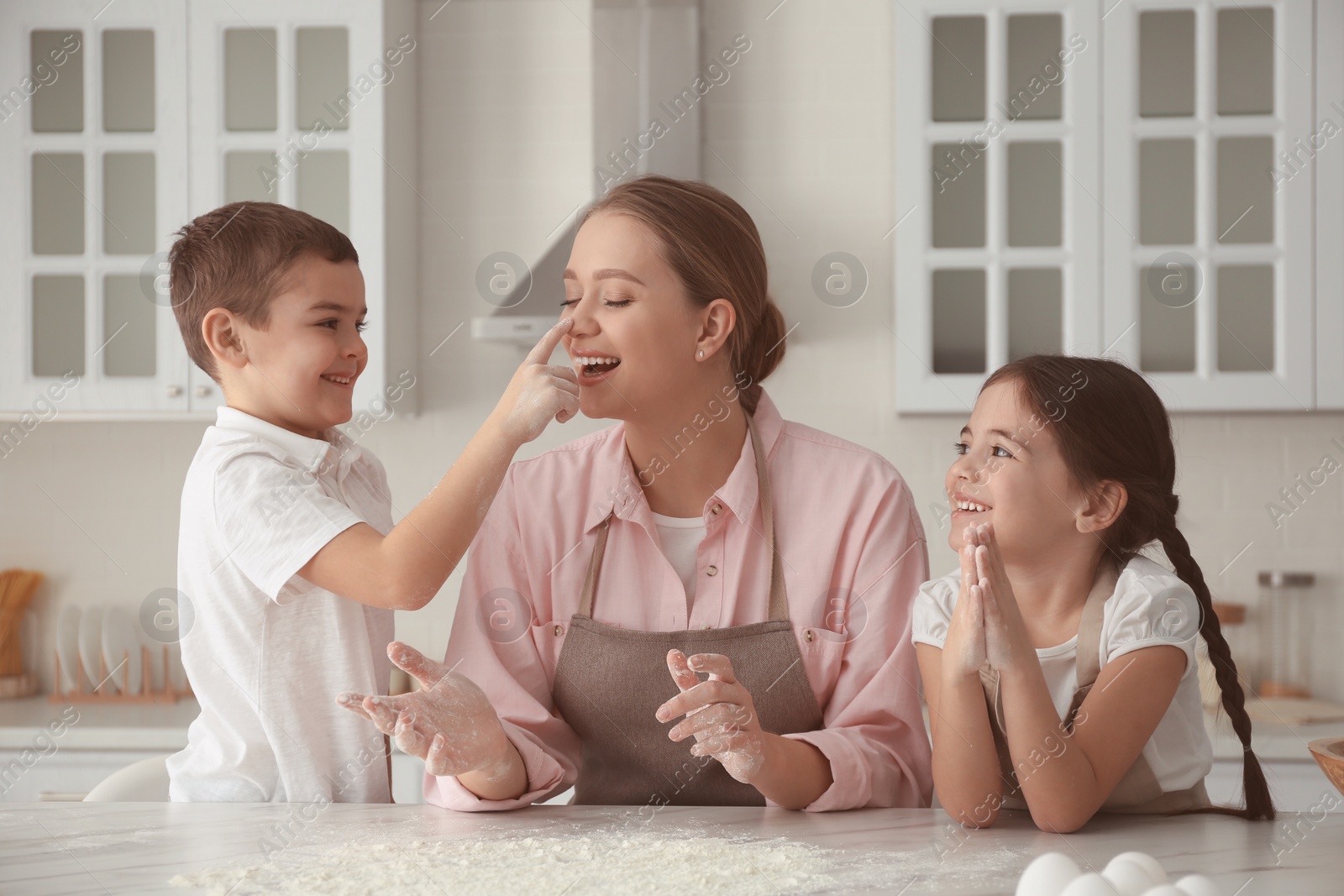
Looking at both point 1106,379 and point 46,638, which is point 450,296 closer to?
point 46,638

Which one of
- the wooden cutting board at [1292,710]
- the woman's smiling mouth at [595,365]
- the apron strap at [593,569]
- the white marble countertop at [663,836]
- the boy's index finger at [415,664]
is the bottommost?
the wooden cutting board at [1292,710]

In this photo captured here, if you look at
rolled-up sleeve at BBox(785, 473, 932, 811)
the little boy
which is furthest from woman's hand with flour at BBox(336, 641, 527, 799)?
rolled-up sleeve at BBox(785, 473, 932, 811)

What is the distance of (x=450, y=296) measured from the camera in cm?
318

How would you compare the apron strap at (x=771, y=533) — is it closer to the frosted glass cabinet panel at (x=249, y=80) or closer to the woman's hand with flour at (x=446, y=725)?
the woman's hand with flour at (x=446, y=725)

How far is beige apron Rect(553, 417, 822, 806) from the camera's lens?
131 cm

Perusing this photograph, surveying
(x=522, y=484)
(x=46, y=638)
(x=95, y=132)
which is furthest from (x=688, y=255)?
(x=46, y=638)

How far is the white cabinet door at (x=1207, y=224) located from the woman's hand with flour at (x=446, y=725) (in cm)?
210

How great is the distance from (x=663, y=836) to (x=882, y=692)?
14.1 inches

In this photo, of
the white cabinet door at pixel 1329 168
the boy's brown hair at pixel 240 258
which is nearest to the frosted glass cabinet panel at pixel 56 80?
the boy's brown hair at pixel 240 258

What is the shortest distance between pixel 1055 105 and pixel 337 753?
2.34 meters

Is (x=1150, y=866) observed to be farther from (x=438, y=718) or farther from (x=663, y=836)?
(x=438, y=718)

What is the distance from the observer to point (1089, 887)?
799 mm

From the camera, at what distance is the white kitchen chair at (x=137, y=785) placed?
1390 mm

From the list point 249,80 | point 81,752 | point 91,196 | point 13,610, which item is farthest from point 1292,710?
point 13,610
